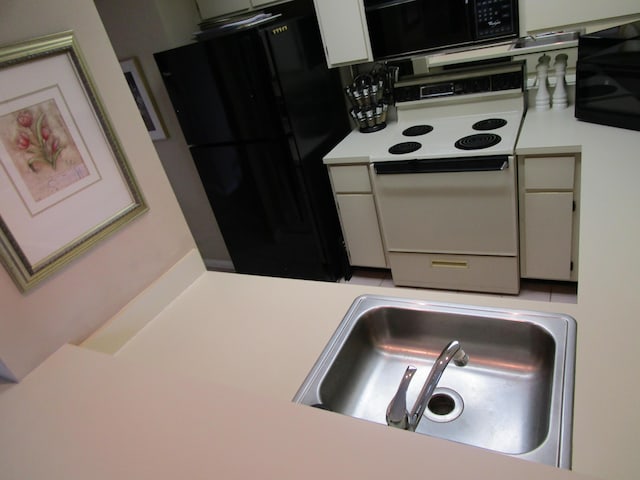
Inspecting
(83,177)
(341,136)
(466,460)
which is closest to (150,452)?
(466,460)

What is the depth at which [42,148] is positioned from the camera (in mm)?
1041

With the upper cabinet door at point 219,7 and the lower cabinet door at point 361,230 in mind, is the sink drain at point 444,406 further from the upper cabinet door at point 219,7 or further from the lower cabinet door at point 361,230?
the upper cabinet door at point 219,7

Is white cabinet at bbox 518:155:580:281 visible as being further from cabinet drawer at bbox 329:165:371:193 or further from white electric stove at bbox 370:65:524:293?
cabinet drawer at bbox 329:165:371:193

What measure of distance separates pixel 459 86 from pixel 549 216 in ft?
2.91

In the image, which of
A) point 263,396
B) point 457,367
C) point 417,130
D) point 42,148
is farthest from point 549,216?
point 42,148

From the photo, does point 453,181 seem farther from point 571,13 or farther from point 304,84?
point 304,84

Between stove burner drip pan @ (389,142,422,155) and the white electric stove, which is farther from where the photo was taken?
stove burner drip pan @ (389,142,422,155)

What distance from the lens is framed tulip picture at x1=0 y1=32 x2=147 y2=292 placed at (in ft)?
3.22

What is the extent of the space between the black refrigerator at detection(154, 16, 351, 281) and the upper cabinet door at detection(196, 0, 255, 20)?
0.78ft

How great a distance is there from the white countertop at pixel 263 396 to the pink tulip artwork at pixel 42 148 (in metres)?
0.42

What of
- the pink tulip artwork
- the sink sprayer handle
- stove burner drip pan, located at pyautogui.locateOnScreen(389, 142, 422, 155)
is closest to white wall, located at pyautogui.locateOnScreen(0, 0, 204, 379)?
the pink tulip artwork

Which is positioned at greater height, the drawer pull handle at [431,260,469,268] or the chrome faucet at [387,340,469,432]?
the chrome faucet at [387,340,469,432]

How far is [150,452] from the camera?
2.49 ft

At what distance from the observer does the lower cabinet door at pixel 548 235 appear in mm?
2053
